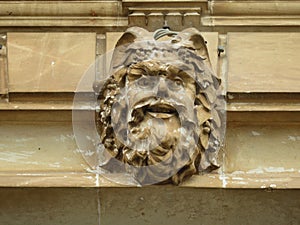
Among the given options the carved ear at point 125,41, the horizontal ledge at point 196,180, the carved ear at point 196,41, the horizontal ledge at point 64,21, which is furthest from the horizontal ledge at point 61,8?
the horizontal ledge at point 196,180

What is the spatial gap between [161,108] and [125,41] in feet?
1.04

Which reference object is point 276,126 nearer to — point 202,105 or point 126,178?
point 202,105

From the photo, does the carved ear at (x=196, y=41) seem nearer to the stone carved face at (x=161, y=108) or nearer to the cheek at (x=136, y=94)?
the stone carved face at (x=161, y=108)

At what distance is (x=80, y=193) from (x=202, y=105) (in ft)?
1.67

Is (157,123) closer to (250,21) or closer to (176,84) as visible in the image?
(176,84)

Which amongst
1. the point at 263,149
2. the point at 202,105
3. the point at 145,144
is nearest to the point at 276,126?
the point at 263,149

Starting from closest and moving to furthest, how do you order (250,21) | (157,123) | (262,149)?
(157,123) → (262,149) → (250,21)

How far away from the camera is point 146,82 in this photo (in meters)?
3.14

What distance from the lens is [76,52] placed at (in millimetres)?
3432

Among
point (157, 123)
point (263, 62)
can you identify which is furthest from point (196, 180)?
point (263, 62)

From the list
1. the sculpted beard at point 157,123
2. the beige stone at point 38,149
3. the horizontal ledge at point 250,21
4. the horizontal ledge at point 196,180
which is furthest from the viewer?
the horizontal ledge at point 250,21

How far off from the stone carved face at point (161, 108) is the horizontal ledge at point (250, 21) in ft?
0.70

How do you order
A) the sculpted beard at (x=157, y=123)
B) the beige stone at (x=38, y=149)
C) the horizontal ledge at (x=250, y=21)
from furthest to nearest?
the horizontal ledge at (x=250, y=21) → the beige stone at (x=38, y=149) → the sculpted beard at (x=157, y=123)

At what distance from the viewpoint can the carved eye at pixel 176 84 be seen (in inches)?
123
